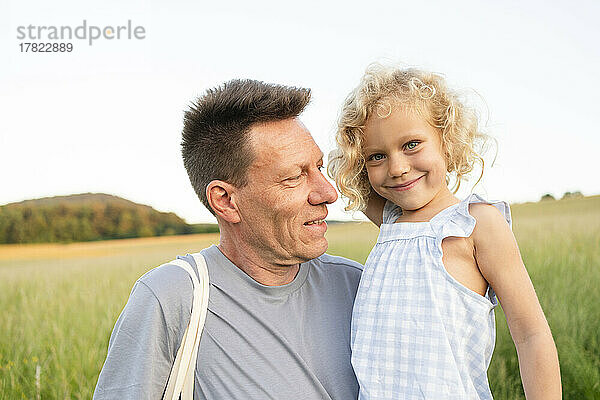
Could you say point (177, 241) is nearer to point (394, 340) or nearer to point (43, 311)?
point (43, 311)

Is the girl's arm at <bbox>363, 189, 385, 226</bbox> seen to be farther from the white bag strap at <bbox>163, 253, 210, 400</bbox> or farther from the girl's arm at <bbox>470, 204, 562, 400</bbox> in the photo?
the white bag strap at <bbox>163, 253, 210, 400</bbox>

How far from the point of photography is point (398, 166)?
1.98m

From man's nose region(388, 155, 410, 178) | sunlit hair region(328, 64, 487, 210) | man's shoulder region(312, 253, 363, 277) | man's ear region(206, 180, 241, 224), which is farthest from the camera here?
man's shoulder region(312, 253, 363, 277)

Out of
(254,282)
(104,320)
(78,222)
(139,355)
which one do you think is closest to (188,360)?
(139,355)

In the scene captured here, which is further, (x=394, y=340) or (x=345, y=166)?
(x=345, y=166)

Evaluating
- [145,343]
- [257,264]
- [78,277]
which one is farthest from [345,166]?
[78,277]

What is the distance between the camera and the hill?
A: 10.8 metres

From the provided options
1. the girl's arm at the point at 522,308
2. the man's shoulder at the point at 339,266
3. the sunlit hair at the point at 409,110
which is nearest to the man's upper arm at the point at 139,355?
the man's shoulder at the point at 339,266

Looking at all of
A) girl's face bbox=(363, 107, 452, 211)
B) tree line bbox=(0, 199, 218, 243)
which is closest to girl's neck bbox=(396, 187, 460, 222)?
girl's face bbox=(363, 107, 452, 211)

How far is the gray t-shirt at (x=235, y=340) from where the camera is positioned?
6.07 ft

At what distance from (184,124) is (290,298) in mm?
743

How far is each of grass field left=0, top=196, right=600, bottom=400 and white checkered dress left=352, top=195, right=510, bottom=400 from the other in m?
2.13

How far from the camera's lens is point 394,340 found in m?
1.93

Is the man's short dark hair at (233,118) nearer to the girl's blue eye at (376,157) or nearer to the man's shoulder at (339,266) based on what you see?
the girl's blue eye at (376,157)
